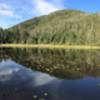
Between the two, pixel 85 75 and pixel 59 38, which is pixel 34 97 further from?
pixel 59 38

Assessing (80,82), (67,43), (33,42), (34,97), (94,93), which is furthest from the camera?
(33,42)

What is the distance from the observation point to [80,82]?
27.2 meters

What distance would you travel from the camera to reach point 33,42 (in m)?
165

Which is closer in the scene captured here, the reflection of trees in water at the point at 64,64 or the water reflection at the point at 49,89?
the water reflection at the point at 49,89

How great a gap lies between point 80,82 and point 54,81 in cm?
263

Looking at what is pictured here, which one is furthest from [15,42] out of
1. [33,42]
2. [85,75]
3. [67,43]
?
[85,75]

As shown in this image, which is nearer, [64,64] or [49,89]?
[49,89]

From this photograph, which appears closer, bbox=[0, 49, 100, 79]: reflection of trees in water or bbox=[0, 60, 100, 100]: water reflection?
bbox=[0, 60, 100, 100]: water reflection

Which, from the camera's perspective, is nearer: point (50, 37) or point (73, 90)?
point (73, 90)

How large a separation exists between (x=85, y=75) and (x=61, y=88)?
8720 mm

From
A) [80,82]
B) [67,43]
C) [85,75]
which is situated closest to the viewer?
[80,82]

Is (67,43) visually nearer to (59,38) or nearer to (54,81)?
(59,38)

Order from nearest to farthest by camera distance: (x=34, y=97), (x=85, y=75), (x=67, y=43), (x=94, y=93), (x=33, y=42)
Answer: (x=34, y=97) → (x=94, y=93) → (x=85, y=75) → (x=67, y=43) → (x=33, y=42)

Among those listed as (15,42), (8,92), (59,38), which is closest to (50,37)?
(59,38)
